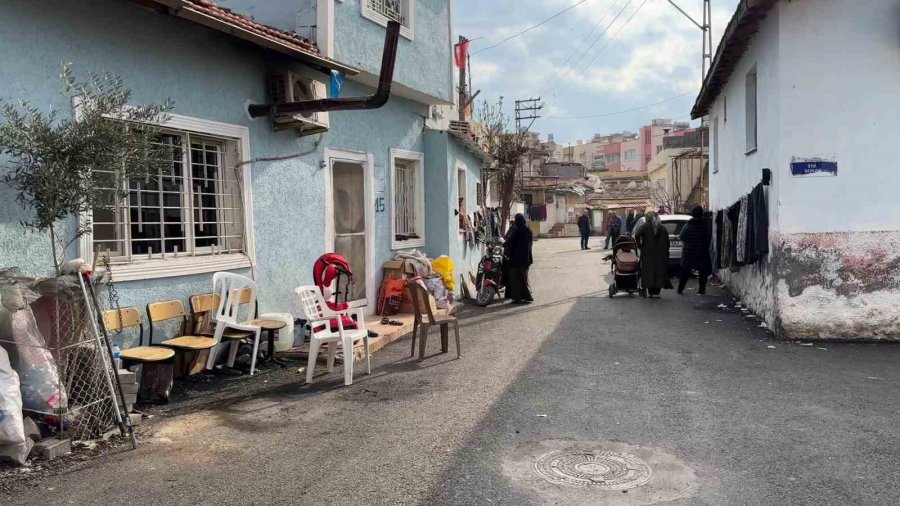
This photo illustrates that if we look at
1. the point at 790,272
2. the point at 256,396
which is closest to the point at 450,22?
the point at 790,272

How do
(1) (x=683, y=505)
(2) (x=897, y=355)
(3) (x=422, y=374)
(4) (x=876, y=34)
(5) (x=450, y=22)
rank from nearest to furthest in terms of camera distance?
(1) (x=683, y=505) → (3) (x=422, y=374) → (2) (x=897, y=355) → (4) (x=876, y=34) → (5) (x=450, y=22)

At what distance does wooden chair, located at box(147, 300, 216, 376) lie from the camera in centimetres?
651

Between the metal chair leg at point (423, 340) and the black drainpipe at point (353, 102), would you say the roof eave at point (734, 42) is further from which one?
the metal chair leg at point (423, 340)

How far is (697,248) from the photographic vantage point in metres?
13.9

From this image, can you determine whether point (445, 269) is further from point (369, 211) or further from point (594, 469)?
point (594, 469)

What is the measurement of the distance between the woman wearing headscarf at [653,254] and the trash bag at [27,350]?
1091cm

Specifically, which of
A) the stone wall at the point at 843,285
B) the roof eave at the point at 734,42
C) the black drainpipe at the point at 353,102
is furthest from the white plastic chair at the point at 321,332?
the roof eave at the point at 734,42

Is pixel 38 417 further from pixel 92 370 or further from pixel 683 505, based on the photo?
pixel 683 505

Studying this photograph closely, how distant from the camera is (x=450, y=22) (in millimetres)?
13125

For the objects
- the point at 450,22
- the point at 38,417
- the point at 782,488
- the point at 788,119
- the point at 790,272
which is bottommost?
the point at 782,488

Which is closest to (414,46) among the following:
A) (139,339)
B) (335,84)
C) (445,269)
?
(335,84)

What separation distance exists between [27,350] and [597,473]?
4123 mm

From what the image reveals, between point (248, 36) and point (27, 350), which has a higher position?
point (248, 36)

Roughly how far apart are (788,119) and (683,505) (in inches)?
261
